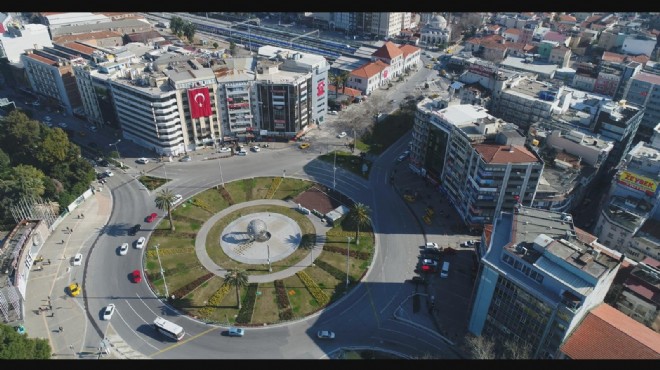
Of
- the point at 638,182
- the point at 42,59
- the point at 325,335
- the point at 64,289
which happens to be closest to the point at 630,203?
the point at 638,182

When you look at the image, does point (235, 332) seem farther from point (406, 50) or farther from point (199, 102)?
point (406, 50)

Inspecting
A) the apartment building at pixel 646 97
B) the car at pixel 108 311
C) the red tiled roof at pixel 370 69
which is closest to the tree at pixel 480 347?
the car at pixel 108 311

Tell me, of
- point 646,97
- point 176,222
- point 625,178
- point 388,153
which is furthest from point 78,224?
point 646,97

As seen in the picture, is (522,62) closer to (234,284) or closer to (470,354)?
(470,354)

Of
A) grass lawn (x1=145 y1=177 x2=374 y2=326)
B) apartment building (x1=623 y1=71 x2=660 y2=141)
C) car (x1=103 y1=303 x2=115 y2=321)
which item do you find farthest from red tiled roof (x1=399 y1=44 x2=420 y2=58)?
car (x1=103 y1=303 x2=115 y2=321)

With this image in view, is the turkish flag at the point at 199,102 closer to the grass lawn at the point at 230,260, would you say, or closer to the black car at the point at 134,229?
the grass lawn at the point at 230,260

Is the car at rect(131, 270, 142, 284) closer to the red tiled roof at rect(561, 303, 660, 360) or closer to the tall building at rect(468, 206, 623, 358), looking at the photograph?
the tall building at rect(468, 206, 623, 358)
